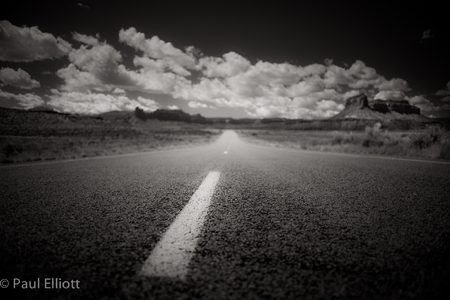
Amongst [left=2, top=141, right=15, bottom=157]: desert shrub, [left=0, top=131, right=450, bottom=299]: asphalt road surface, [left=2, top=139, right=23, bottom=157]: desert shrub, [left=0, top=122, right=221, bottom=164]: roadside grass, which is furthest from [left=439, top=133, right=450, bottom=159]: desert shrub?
[left=2, top=141, right=15, bottom=157]: desert shrub

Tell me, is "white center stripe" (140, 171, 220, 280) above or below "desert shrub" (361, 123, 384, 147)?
below

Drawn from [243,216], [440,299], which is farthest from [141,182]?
[440,299]

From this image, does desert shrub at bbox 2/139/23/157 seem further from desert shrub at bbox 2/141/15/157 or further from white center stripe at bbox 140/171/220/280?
white center stripe at bbox 140/171/220/280

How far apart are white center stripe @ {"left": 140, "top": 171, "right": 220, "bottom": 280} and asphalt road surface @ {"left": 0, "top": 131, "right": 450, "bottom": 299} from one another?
0.02 meters

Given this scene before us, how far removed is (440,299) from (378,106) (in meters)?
245

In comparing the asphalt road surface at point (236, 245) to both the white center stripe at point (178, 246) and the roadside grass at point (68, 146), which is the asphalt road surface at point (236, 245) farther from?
the roadside grass at point (68, 146)

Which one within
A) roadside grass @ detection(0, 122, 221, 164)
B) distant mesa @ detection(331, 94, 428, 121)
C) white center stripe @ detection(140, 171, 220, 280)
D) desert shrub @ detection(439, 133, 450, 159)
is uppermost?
distant mesa @ detection(331, 94, 428, 121)

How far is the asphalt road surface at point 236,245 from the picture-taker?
88 cm

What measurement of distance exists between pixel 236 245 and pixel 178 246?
1.20 ft

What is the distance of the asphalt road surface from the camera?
880mm

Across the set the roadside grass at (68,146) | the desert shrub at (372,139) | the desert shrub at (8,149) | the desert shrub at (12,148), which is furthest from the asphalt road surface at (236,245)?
the desert shrub at (372,139)

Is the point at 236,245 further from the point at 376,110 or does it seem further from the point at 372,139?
the point at 376,110

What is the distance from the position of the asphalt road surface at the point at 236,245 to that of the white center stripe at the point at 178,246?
0.06 ft

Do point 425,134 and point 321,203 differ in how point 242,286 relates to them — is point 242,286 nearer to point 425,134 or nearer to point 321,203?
point 321,203
